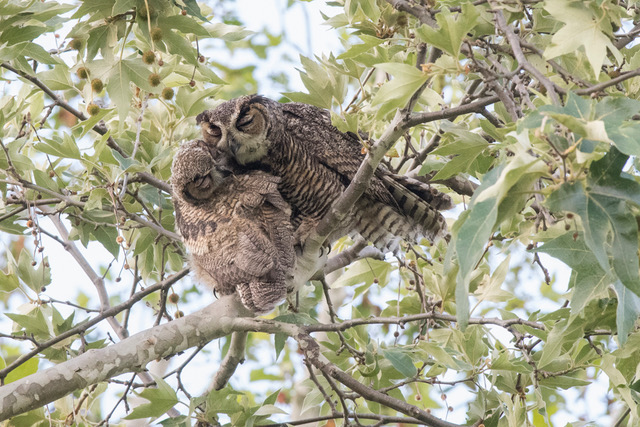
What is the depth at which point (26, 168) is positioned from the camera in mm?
3105

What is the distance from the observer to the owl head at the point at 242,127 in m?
3.60

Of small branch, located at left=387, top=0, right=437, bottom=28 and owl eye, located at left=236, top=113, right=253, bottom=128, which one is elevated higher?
small branch, located at left=387, top=0, right=437, bottom=28

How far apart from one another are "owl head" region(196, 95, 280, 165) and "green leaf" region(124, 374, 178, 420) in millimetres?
1455

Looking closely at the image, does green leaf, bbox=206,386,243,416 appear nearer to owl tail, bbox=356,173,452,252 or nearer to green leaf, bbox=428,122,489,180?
green leaf, bbox=428,122,489,180

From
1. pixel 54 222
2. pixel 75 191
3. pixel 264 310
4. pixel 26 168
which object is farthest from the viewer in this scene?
pixel 54 222

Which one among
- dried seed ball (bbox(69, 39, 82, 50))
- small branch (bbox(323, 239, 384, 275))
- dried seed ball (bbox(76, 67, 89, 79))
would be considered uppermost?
dried seed ball (bbox(69, 39, 82, 50))

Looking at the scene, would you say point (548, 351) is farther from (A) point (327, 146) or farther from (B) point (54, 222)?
(B) point (54, 222)

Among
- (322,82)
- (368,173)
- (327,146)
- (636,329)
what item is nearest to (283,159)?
(327,146)

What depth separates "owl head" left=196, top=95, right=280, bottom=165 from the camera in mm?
3600

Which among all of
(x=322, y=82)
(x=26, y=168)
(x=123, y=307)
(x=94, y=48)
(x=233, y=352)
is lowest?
(x=233, y=352)

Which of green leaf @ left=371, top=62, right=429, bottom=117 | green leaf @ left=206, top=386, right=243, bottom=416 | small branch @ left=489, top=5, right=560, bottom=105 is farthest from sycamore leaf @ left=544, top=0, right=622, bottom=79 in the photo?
green leaf @ left=206, top=386, right=243, bottom=416

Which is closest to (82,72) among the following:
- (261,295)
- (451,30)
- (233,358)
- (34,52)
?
(34,52)

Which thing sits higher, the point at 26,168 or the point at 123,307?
the point at 26,168

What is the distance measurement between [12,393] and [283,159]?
1.93 metres
